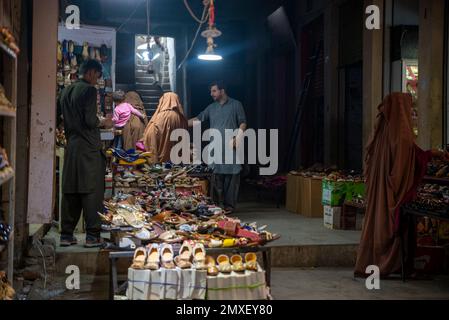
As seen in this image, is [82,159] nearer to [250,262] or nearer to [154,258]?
[154,258]

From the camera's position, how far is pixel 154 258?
4.29 metres

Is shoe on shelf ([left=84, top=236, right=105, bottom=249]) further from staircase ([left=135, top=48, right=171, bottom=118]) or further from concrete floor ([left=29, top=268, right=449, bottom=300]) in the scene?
staircase ([left=135, top=48, right=171, bottom=118])

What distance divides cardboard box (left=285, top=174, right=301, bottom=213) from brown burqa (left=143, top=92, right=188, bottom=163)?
217cm

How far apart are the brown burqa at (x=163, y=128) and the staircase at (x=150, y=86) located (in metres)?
7.10

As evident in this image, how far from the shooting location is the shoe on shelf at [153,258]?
4.13 meters

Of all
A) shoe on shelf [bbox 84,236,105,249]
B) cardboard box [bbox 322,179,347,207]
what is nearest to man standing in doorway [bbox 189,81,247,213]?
cardboard box [bbox 322,179,347,207]

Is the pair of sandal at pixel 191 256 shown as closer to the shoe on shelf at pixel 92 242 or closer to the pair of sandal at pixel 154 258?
the pair of sandal at pixel 154 258

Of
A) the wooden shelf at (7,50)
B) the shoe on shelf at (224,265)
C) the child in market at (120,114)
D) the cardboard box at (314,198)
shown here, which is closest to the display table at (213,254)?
the shoe on shelf at (224,265)

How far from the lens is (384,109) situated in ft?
21.6

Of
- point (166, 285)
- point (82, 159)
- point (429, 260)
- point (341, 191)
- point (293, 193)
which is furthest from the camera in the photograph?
point (293, 193)

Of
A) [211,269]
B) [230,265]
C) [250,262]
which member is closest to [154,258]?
[211,269]

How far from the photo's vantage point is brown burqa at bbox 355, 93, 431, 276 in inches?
254

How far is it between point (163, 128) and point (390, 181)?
4.78m
